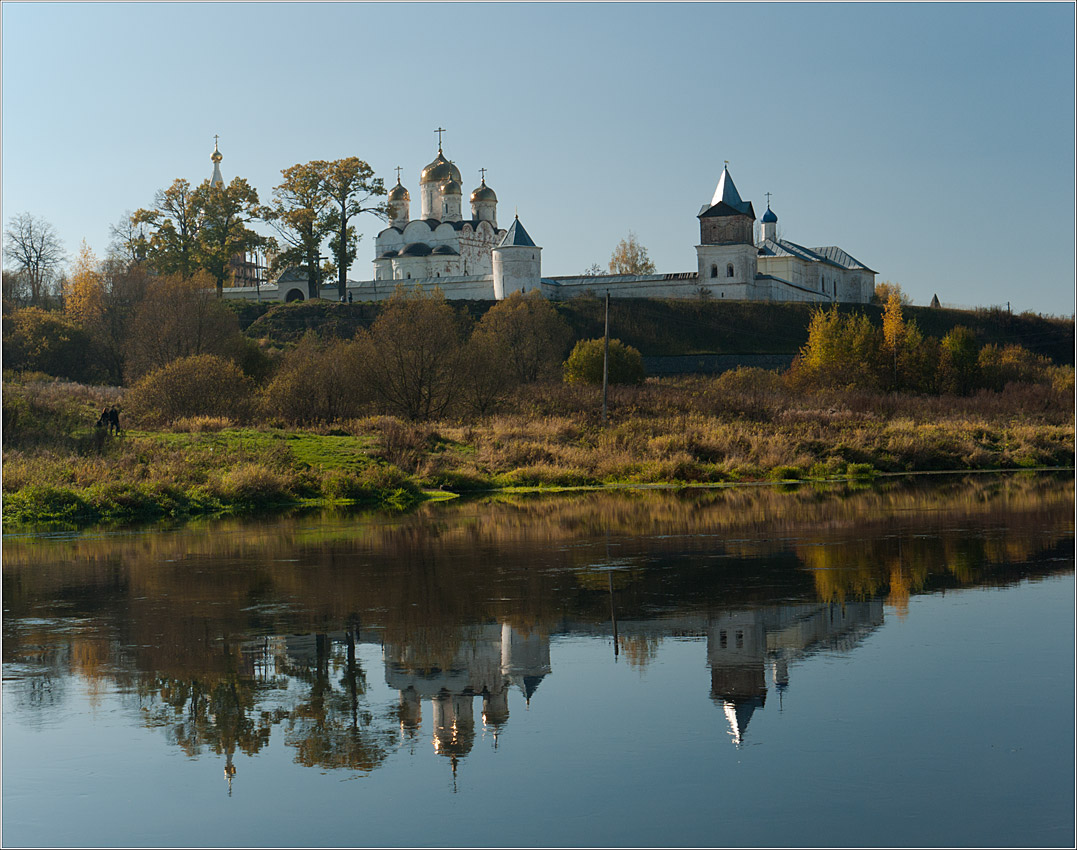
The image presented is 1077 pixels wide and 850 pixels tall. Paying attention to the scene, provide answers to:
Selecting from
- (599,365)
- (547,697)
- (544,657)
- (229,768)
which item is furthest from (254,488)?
(599,365)

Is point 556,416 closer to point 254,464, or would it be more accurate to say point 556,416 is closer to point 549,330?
point 254,464

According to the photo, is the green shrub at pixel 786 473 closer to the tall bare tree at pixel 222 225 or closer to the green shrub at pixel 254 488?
the green shrub at pixel 254 488

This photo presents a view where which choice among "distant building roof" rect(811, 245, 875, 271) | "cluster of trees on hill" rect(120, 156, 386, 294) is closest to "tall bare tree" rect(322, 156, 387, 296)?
"cluster of trees on hill" rect(120, 156, 386, 294)

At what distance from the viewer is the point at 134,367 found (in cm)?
4359

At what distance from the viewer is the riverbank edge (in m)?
19.6

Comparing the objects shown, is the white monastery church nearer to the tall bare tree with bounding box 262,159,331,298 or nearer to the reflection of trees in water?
the tall bare tree with bounding box 262,159,331,298

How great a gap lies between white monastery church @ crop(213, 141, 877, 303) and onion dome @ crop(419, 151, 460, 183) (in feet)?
0.26

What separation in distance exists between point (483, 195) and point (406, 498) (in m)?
72.0

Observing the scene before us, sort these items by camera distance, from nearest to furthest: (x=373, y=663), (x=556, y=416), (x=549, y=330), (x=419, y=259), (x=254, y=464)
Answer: (x=373, y=663) → (x=254, y=464) → (x=556, y=416) → (x=549, y=330) → (x=419, y=259)

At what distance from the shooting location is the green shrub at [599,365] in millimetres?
48781

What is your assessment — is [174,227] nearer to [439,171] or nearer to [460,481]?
[439,171]

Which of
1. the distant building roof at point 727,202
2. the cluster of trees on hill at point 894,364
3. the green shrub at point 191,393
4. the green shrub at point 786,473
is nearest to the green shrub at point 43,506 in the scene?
the green shrub at point 191,393

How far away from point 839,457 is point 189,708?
2403 centimetres

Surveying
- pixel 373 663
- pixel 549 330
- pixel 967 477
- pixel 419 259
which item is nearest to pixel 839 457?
pixel 967 477
